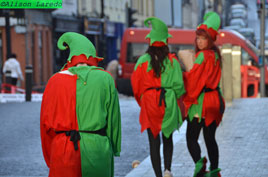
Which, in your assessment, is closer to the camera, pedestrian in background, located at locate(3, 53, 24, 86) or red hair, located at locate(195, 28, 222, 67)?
red hair, located at locate(195, 28, 222, 67)

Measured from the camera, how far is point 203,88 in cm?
729

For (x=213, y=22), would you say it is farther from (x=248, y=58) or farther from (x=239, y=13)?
(x=239, y=13)

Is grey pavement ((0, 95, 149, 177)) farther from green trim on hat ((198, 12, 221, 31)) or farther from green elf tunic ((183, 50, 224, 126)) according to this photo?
green trim on hat ((198, 12, 221, 31))

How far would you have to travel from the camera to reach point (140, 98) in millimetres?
7496

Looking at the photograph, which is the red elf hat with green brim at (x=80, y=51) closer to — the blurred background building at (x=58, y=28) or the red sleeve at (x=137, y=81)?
the red sleeve at (x=137, y=81)

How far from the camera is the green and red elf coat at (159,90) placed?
23.8ft

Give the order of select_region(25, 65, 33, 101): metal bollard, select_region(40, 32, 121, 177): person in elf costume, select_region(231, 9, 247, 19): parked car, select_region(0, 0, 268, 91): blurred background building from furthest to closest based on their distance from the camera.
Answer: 1. select_region(231, 9, 247, 19): parked car
2. select_region(0, 0, 268, 91): blurred background building
3. select_region(25, 65, 33, 101): metal bollard
4. select_region(40, 32, 121, 177): person in elf costume

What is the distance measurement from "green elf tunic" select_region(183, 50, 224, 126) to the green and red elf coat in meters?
0.12

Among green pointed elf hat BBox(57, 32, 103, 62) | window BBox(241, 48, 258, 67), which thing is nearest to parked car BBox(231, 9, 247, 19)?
window BBox(241, 48, 258, 67)

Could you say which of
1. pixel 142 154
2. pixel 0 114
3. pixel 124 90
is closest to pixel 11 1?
pixel 142 154

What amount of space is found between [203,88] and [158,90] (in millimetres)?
425

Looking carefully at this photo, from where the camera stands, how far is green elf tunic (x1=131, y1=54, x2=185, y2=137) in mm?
7254

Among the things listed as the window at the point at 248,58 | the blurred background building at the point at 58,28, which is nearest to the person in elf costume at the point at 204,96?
the blurred background building at the point at 58,28

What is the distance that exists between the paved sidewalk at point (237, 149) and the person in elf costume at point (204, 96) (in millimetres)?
647
